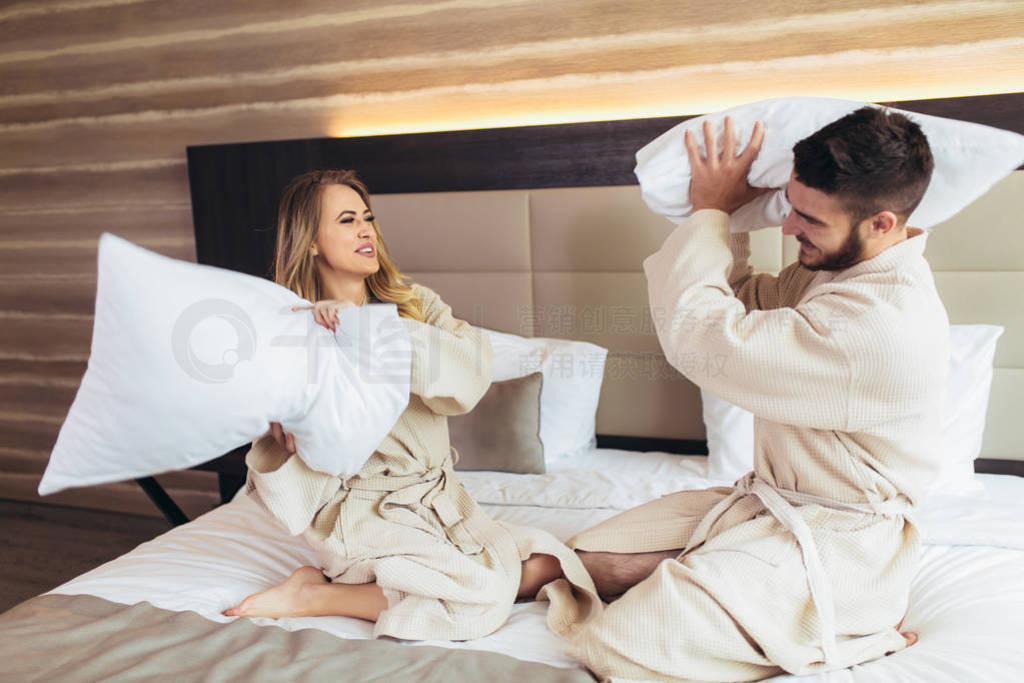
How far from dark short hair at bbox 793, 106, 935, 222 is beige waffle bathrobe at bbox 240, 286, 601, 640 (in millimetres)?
747

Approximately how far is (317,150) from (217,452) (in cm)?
158

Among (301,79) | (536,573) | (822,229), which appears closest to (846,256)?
(822,229)

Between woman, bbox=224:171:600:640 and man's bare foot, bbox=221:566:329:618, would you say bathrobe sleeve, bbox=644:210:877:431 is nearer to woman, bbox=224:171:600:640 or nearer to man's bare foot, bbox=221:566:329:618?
woman, bbox=224:171:600:640

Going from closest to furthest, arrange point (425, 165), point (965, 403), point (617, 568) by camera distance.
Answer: point (617, 568) < point (965, 403) < point (425, 165)

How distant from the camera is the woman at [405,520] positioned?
4.55 feet

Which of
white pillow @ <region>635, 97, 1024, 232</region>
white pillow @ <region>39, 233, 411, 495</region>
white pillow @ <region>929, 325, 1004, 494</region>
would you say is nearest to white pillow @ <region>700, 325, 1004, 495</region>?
white pillow @ <region>929, 325, 1004, 494</region>

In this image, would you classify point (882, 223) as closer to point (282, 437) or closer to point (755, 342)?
point (755, 342)

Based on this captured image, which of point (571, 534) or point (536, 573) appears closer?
point (536, 573)

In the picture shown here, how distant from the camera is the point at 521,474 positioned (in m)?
2.17

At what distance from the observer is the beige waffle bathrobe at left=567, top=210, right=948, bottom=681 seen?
3.91 ft

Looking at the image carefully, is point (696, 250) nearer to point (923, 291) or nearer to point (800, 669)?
point (923, 291)

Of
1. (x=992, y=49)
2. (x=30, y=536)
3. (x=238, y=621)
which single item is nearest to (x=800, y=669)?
(x=238, y=621)

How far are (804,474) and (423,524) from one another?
2.44 feet

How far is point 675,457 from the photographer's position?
7.45 ft
